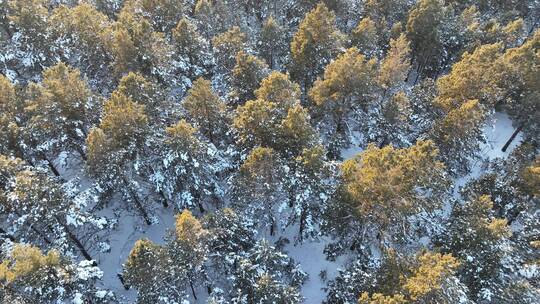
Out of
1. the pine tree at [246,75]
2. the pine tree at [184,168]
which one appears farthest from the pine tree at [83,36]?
the pine tree at [184,168]

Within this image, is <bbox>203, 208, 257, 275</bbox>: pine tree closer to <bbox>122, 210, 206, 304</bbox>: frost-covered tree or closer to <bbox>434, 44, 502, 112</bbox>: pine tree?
<bbox>122, 210, 206, 304</bbox>: frost-covered tree

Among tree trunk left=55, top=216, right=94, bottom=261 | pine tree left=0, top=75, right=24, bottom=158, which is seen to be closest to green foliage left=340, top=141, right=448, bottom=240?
tree trunk left=55, top=216, right=94, bottom=261

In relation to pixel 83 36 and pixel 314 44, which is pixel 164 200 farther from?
pixel 314 44

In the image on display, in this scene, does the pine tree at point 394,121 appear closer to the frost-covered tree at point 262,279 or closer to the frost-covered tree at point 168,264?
the frost-covered tree at point 262,279

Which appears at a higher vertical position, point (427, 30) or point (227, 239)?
point (427, 30)

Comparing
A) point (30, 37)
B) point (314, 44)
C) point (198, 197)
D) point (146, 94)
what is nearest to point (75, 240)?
point (198, 197)

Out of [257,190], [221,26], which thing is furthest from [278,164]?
[221,26]
